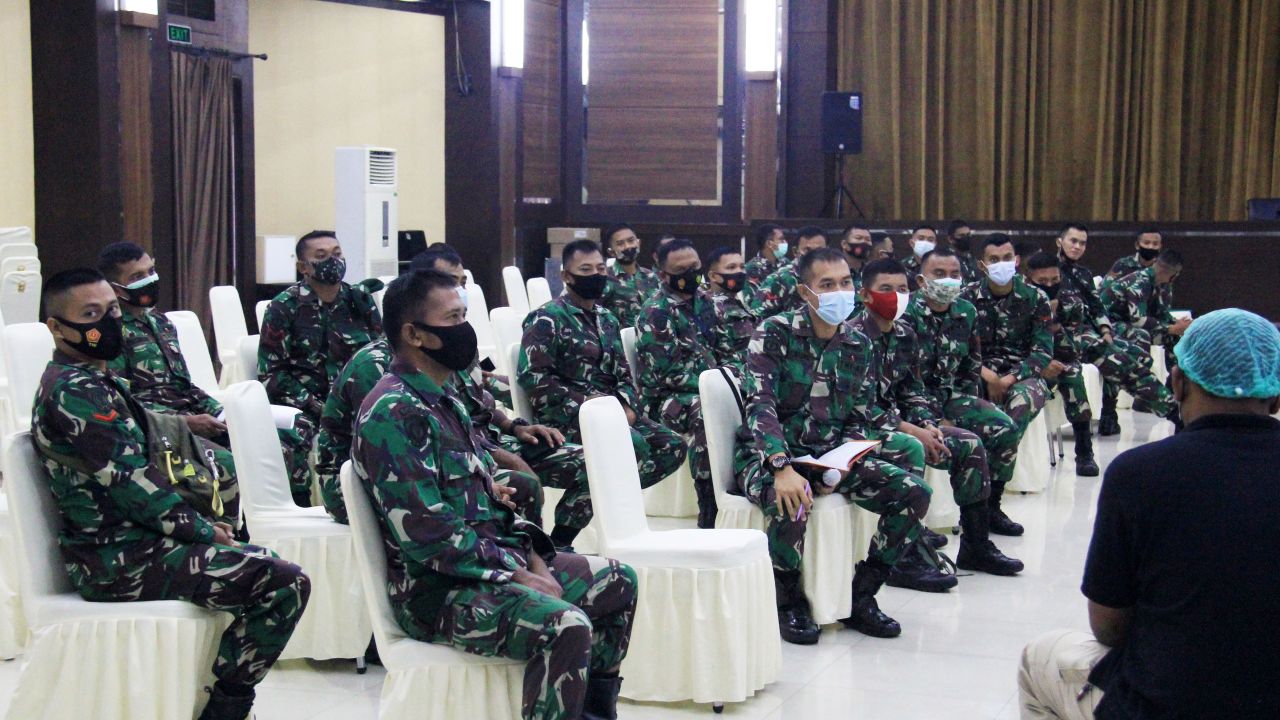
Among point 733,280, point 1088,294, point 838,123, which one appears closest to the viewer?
point 733,280

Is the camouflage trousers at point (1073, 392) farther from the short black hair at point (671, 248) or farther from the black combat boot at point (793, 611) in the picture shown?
the black combat boot at point (793, 611)

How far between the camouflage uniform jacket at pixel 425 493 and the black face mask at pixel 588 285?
2735 mm

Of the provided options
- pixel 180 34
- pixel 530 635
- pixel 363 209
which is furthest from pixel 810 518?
pixel 363 209

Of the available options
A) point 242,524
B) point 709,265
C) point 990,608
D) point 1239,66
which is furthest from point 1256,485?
point 1239,66

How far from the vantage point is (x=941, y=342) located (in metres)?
6.41

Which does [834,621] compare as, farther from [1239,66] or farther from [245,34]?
[1239,66]

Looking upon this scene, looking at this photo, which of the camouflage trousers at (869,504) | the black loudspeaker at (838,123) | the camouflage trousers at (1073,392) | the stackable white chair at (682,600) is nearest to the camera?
the stackable white chair at (682,600)

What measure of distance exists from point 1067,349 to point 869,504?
315 cm

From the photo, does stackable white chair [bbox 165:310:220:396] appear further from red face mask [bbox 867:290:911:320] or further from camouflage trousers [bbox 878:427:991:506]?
camouflage trousers [bbox 878:427:991:506]

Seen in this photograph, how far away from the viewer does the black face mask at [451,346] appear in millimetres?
3477

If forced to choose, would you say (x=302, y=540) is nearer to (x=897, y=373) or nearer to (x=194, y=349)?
(x=194, y=349)

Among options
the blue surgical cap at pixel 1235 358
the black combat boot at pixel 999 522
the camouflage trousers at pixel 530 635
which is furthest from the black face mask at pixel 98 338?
the black combat boot at pixel 999 522

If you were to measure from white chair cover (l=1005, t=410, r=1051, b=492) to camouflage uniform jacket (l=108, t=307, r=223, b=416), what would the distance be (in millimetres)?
4157

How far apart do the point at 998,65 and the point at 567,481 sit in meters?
10.2
